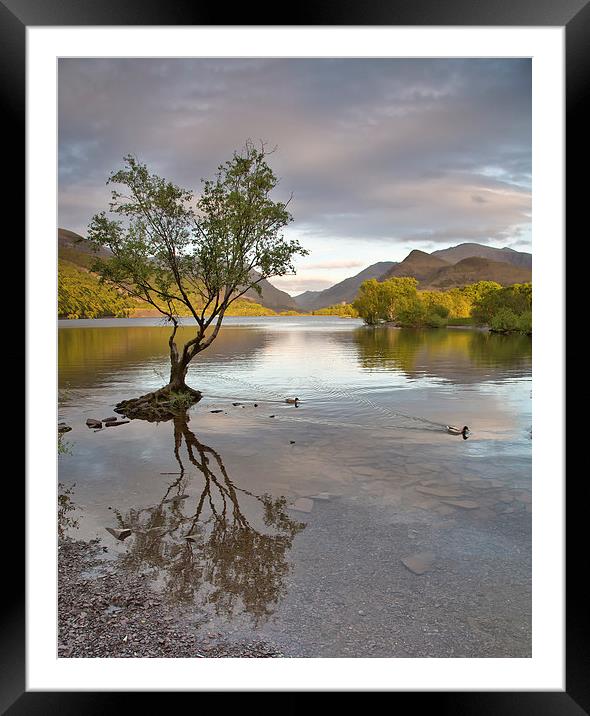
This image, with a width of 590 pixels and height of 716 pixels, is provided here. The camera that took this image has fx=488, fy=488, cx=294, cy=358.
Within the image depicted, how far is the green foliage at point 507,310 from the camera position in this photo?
215 ft

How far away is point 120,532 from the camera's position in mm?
6945

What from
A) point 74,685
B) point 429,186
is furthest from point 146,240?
point 429,186

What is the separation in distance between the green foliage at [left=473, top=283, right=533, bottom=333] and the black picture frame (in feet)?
210

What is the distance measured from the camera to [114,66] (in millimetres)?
25203

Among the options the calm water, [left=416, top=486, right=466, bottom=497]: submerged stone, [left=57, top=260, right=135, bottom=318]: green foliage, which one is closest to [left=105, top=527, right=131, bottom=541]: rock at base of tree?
the calm water

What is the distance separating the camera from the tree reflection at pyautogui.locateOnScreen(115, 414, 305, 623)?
212 inches

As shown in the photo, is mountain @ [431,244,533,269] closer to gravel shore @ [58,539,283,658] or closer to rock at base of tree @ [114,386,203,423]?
rock at base of tree @ [114,386,203,423]

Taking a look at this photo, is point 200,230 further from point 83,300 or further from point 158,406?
point 83,300

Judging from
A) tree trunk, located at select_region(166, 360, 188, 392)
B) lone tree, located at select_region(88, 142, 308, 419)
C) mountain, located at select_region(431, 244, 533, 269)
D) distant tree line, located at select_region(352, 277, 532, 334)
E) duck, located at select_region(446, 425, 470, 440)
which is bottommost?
duck, located at select_region(446, 425, 470, 440)
